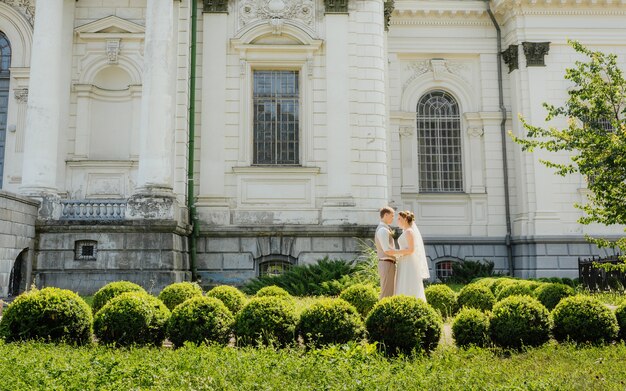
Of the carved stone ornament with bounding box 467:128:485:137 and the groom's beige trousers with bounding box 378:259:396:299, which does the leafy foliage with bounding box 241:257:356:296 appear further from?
the carved stone ornament with bounding box 467:128:485:137

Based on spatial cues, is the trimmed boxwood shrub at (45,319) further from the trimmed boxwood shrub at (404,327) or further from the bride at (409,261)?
the bride at (409,261)

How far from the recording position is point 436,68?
24.8m

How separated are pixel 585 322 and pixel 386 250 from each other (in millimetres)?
3486

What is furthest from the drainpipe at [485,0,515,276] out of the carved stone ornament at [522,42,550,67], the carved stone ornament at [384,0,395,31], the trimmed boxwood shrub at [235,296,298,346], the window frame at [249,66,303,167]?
the trimmed boxwood shrub at [235,296,298,346]

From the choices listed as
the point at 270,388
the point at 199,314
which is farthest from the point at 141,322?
the point at 270,388

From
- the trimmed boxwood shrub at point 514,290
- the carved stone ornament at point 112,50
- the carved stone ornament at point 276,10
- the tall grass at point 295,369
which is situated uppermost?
the carved stone ornament at point 276,10

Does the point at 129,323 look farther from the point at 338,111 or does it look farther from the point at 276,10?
the point at 276,10

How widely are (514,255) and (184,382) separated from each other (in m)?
19.9

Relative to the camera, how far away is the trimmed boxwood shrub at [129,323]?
863 centimetres

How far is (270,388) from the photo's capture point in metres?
5.88

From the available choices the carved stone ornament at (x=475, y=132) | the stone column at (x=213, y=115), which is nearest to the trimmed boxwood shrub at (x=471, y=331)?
the stone column at (x=213, y=115)

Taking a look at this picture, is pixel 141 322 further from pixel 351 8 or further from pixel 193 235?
pixel 351 8

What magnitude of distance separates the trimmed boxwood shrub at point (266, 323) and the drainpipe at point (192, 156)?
30.4 ft

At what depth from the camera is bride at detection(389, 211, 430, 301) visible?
10312mm
